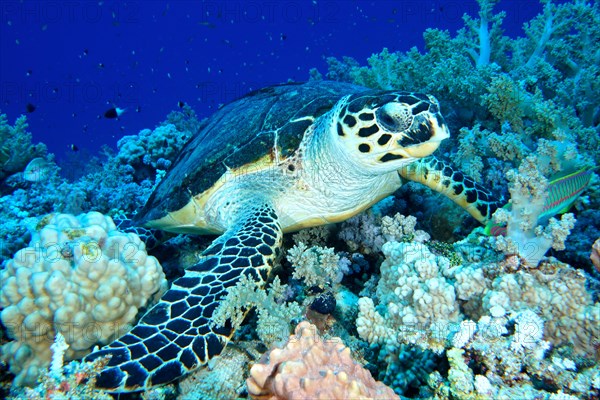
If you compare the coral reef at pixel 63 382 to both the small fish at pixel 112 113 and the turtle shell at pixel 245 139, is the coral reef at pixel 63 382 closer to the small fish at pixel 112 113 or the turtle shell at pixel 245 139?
the turtle shell at pixel 245 139

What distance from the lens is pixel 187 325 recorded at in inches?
73.0

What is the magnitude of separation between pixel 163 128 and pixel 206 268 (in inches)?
206

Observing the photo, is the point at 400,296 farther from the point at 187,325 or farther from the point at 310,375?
the point at 187,325

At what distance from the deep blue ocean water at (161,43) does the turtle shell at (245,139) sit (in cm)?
6661

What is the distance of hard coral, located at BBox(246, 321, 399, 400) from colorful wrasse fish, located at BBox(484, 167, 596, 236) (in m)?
1.42

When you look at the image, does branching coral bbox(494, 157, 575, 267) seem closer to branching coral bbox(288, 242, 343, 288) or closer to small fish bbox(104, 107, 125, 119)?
branching coral bbox(288, 242, 343, 288)

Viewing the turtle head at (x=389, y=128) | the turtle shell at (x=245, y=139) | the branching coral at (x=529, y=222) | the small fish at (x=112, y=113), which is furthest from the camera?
the small fish at (x=112, y=113)

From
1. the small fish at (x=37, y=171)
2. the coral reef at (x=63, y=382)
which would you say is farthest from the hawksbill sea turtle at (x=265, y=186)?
the small fish at (x=37, y=171)

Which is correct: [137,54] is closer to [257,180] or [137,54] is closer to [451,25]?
[451,25]

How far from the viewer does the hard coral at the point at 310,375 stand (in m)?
1.01

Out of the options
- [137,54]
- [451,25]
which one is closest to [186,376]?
[451,25]

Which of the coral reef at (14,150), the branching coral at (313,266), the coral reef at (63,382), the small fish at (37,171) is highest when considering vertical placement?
the coral reef at (14,150)

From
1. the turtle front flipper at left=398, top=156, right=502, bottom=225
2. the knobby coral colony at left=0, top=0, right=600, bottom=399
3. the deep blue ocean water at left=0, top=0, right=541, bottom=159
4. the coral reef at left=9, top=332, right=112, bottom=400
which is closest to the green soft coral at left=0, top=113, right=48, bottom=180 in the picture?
the knobby coral colony at left=0, top=0, right=600, bottom=399

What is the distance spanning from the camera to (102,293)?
6.58 ft
